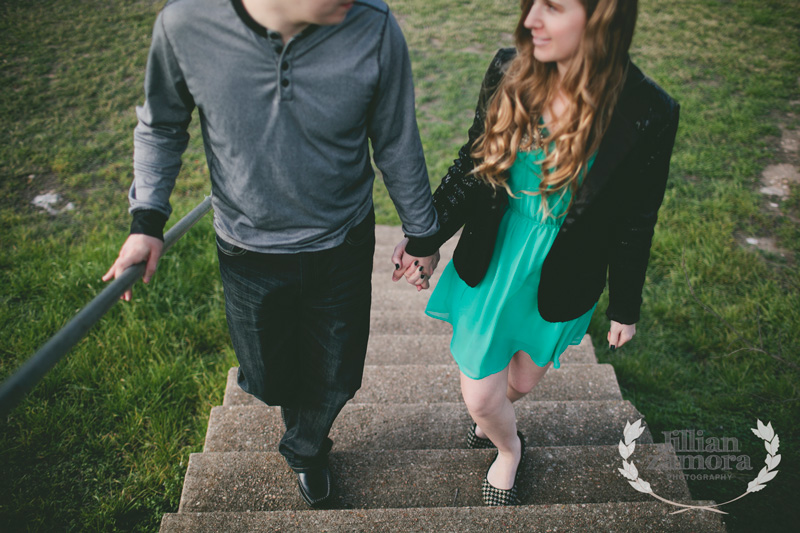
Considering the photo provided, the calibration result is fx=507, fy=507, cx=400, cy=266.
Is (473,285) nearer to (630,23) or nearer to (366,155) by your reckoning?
(366,155)

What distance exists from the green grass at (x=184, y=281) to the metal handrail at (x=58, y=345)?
1381 millimetres

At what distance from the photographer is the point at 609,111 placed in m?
1.32

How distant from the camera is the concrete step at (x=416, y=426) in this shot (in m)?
2.09

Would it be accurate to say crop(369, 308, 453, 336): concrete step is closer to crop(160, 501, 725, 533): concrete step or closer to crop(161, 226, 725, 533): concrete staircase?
crop(161, 226, 725, 533): concrete staircase

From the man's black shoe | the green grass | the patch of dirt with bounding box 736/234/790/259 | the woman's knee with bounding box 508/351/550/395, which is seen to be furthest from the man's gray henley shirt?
the patch of dirt with bounding box 736/234/790/259

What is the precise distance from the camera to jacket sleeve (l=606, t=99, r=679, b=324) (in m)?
1.36

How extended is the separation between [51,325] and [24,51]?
5539 mm

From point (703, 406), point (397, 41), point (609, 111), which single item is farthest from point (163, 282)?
point (703, 406)

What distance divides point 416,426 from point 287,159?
52.3 inches

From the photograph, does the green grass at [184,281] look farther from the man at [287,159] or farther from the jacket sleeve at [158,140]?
the jacket sleeve at [158,140]

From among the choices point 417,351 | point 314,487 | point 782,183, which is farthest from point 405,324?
point 782,183

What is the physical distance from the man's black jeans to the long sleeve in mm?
143

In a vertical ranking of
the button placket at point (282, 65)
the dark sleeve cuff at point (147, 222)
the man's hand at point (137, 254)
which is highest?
the button placket at point (282, 65)

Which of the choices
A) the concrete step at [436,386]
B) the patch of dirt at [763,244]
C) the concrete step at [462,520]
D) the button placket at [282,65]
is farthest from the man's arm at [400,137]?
the patch of dirt at [763,244]
